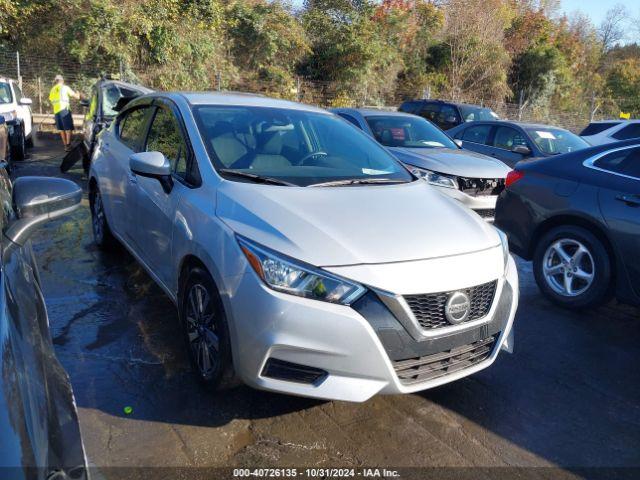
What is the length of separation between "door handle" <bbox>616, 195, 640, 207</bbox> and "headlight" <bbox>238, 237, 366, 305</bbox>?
2852mm

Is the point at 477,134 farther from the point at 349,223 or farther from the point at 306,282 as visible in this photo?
the point at 306,282

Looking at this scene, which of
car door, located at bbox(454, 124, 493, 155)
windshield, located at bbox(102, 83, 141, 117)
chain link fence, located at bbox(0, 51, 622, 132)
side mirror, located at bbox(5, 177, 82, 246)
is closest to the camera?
side mirror, located at bbox(5, 177, 82, 246)

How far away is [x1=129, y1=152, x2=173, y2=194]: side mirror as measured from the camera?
11.5 feet

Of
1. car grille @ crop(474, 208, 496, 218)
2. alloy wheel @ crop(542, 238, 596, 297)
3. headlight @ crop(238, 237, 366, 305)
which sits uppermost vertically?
headlight @ crop(238, 237, 366, 305)

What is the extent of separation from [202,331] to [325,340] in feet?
2.92

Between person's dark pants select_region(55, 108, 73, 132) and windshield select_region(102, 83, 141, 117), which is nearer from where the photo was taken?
windshield select_region(102, 83, 141, 117)

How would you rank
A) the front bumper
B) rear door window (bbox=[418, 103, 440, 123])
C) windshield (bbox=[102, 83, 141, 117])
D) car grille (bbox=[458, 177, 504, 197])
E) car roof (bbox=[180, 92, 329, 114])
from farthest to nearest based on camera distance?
1. rear door window (bbox=[418, 103, 440, 123])
2. windshield (bbox=[102, 83, 141, 117])
3. car grille (bbox=[458, 177, 504, 197])
4. car roof (bbox=[180, 92, 329, 114])
5. the front bumper

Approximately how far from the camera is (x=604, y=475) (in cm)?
278

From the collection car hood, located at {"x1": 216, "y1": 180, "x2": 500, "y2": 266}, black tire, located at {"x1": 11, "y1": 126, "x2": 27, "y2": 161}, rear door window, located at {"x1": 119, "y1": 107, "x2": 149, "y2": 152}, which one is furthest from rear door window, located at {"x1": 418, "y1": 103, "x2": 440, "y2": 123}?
car hood, located at {"x1": 216, "y1": 180, "x2": 500, "y2": 266}

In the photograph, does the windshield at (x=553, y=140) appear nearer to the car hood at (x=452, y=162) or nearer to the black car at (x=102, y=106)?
the car hood at (x=452, y=162)

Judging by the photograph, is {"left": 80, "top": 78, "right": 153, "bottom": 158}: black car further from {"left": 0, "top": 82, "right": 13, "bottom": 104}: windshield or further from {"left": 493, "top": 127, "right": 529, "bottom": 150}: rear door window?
{"left": 493, "top": 127, "right": 529, "bottom": 150}: rear door window

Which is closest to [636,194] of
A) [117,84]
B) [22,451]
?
[22,451]

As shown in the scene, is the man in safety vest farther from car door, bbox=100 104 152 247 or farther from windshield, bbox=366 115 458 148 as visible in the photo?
car door, bbox=100 104 152 247

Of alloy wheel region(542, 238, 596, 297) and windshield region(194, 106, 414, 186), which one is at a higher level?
windshield region(194, 106, 414, 186)
